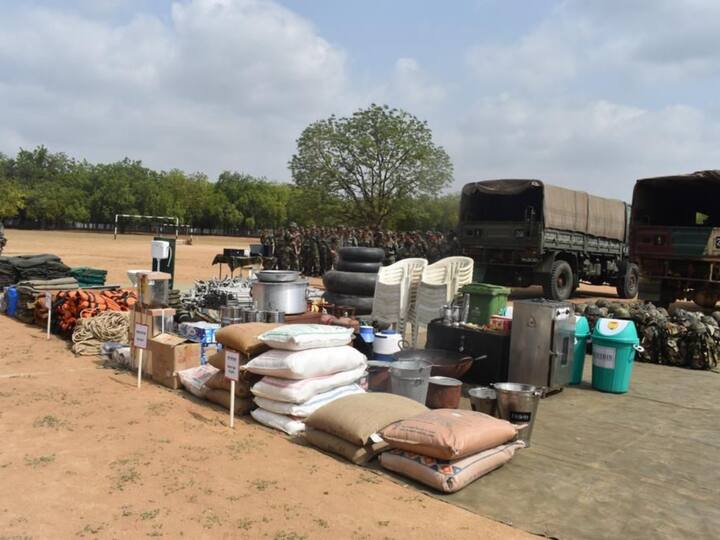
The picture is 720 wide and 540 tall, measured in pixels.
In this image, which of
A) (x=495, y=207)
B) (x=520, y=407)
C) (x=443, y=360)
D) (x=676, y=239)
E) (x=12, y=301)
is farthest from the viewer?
(x=495, y=207)

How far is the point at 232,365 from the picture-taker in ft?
15.8

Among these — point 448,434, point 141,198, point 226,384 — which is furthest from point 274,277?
point 141,198

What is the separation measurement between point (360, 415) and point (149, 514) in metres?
1.56

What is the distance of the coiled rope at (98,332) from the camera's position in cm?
747

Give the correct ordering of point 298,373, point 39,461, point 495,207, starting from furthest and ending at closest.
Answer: point 495,207, point 298,373, point 39,461

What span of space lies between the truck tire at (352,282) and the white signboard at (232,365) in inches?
165

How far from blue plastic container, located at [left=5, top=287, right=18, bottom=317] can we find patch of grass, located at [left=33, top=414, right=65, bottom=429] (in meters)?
5.84

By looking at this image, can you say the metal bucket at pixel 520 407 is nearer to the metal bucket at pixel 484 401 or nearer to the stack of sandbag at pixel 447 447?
the metal bucket at pixel 484 401

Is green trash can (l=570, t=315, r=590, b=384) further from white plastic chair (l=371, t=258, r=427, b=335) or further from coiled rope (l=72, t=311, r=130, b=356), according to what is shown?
coiled rope (l=72, t=311, r=130, b=356)

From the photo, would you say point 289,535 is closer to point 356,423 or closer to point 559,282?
point 356,423

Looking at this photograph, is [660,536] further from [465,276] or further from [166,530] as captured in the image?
[465,276]

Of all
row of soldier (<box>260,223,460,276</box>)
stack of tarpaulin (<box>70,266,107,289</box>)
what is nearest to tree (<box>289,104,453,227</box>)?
row of soldier (<box>260,223,460,276</box>)

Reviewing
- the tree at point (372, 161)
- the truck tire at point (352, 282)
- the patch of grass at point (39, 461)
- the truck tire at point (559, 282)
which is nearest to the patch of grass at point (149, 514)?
the patch of grass at point (39, 461)

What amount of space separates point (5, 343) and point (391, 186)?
2326cm
